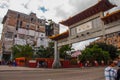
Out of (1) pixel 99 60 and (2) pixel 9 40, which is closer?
(1) pixel 99 60

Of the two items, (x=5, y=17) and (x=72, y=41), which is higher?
(x=5, y=17)

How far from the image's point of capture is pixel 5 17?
71125mm

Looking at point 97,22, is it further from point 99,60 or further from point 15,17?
point 15,17

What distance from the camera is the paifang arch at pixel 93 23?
14714mm

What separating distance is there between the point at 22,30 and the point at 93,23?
56.6 metres

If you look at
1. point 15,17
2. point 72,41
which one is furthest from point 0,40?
point 72,41

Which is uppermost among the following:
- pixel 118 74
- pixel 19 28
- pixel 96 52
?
pixel 19 28

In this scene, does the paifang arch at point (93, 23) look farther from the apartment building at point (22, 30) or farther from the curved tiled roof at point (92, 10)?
the apartment building at point (22, 30)

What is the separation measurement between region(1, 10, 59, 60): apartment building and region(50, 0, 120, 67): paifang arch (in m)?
47.2

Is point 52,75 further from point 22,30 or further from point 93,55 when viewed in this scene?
point 22,30

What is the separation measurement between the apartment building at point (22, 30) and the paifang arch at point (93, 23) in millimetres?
47195

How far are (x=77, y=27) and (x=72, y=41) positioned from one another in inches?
65.2

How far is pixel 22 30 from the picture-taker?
70.3 metres

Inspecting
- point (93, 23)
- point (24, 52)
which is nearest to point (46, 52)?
point (24, 52)
